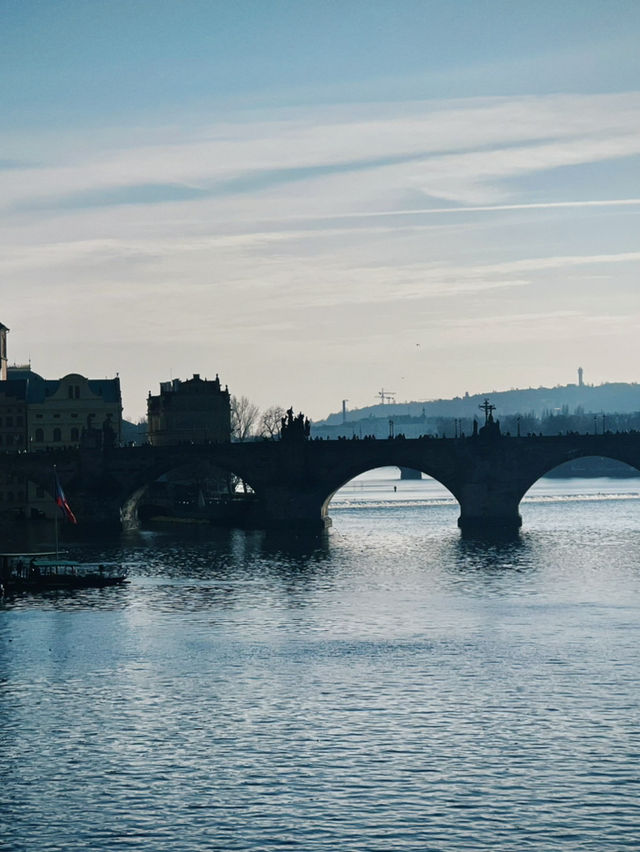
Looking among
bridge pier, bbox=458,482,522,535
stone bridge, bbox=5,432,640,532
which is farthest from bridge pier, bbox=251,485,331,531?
bridge pier, bbox=458,482,522,535

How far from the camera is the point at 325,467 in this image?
154m

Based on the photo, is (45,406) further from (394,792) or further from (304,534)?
(394,792)

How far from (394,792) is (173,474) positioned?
476ft

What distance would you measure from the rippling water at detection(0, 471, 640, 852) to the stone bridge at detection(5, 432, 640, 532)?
Result: 1734 inches

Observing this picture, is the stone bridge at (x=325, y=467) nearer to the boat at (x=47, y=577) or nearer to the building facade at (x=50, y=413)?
the building facade at (x=50, y=413)

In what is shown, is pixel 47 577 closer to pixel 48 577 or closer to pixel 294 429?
pixel 48 577

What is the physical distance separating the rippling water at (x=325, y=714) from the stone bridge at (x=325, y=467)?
145 ft

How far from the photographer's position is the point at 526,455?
496 feet

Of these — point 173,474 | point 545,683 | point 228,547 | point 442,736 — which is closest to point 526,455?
point 228,547

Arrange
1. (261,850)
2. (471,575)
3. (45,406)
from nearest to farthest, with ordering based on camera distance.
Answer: (261,850)
(471,575)
(45,406)

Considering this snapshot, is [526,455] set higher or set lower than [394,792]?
higher

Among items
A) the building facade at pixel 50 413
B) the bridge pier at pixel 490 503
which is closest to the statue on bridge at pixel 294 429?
the bridge pier at pixel 490 503

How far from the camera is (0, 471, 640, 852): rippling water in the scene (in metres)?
46.9

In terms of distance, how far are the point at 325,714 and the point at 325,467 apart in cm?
9363
